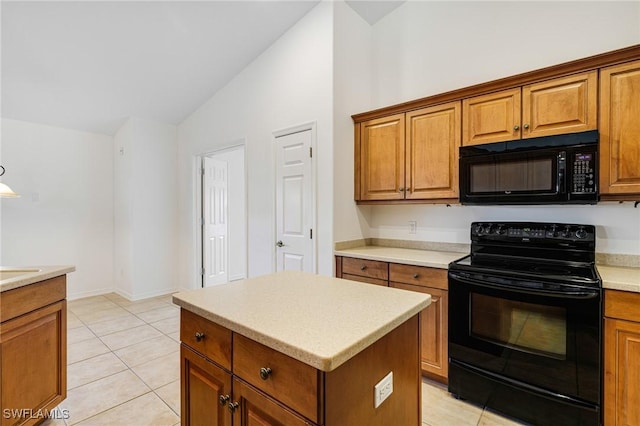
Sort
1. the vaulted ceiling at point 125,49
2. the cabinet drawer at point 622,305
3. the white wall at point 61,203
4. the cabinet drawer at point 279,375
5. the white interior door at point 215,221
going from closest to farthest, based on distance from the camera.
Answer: the cabinet drawer at point 279,375 < the cabinet drawer at point 622,305 < the vaulted ceiling at point 125,49 < the white wall at point 61,203 < the white interior door at point 215,221

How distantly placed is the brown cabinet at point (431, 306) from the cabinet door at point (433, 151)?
65 cm

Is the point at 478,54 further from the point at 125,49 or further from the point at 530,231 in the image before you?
the point at 125,49

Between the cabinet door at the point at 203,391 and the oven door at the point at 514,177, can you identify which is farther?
the oven door at the point at 514,177

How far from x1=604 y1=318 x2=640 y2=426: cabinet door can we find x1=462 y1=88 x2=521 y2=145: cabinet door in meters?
1.28

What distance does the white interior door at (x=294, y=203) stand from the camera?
3.05 metres

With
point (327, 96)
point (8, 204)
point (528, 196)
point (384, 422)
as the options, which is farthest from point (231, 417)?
point (8, 204)

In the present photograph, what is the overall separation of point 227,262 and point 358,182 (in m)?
3.01

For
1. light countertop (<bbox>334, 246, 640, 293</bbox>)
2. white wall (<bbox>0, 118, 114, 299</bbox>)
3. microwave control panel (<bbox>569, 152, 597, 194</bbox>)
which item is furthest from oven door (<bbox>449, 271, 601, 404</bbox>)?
white wall (<bbox>0, 118, 114, 299</bbox>)

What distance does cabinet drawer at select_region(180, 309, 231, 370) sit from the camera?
1.12m

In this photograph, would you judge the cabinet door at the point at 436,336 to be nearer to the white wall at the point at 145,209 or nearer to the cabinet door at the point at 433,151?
the cabinet door at the point at 433,151

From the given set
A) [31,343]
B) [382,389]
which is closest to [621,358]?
[382,389]

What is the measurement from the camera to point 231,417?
43.2 inches

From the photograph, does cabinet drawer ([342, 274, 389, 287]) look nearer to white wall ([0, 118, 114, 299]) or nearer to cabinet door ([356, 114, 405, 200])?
cabinet door ([356, 114, 405, 200])

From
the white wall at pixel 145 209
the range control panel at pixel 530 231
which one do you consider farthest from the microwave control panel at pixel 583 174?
the white wall at pixel 145 209
